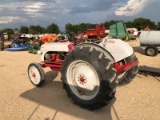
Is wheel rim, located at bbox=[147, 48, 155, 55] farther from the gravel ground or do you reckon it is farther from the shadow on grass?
the shadow on grass

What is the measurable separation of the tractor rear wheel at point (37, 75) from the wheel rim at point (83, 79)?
5.10 feet

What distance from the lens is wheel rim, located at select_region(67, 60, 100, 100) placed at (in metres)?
4.67

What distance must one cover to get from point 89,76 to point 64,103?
1.05 metres

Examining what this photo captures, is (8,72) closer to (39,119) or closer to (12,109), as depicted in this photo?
Result: (12,109)

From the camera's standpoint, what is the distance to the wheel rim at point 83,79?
4.67 m

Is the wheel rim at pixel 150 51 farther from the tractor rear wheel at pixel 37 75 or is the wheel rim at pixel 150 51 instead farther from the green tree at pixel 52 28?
the green tree at pixel 52 28

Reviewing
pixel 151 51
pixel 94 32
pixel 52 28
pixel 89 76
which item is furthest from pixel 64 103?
pixel 52 28

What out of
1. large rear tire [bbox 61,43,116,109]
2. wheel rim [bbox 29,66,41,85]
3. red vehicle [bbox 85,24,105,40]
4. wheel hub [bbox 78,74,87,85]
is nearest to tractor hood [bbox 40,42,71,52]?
wheel rim [bbox 29,66,41,85]

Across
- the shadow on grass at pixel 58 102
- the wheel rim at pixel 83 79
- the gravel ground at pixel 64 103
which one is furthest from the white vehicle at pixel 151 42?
the wheel rim at pixel 83 79

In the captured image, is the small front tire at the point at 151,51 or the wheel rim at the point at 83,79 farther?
the small front tire at the point at 151,51

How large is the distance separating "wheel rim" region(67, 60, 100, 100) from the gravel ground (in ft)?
1.21

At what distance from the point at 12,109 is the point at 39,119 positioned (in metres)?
0.91

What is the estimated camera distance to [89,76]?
4.73 m

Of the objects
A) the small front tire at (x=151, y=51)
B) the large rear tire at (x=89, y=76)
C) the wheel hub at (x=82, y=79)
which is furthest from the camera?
the small front tire at (x=151, y=51)
